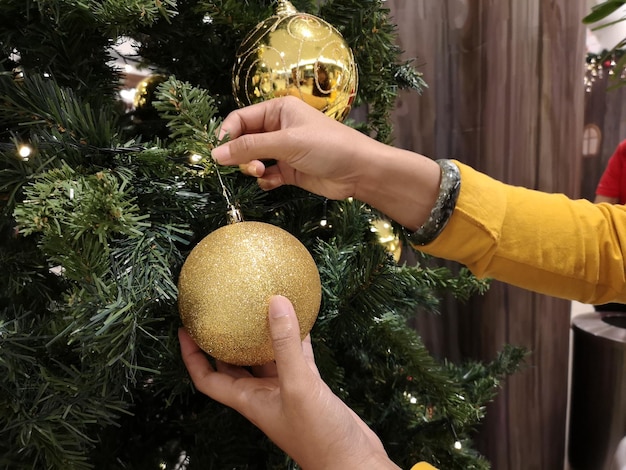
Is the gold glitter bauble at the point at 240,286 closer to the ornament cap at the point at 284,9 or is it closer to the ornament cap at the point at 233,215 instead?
the ornament cap at the point at 233,215

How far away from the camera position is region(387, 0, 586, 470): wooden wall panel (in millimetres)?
950

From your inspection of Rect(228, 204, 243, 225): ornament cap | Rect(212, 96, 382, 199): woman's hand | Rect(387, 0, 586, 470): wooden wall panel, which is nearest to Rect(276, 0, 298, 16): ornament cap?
Rect(212, 96, 382, 199): woman's hand

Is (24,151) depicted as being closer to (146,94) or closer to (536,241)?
(146,94)

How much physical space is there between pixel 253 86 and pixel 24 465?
428 mm

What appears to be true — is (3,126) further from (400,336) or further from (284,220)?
(400,336)

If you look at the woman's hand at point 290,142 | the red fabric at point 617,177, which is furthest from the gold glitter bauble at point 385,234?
the red fabric at point 617,177

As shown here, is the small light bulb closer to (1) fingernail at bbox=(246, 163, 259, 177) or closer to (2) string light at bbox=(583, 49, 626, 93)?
(1) fingernail at bbox=(246, 163, 259, 177)

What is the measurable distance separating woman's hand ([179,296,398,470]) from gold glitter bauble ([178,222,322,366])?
1 cm

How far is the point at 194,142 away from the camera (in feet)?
1.28

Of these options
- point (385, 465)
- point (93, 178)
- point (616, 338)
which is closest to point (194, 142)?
point (93, 178)

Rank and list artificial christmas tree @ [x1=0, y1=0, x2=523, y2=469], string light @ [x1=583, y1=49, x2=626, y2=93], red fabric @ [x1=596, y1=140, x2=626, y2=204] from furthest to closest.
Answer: string light @ [x1=583, y1=49, x2=626, y2=93], red fabric @ [x1=596, y1=140, x2=626, y2=204], artificial christmas tree @ [x1=0, y1=0, x2=523, y2=469]

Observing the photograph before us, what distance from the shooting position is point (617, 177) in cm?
150

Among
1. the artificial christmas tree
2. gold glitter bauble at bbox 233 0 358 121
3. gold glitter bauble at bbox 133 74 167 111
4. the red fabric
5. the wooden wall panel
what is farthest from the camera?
the red fabric

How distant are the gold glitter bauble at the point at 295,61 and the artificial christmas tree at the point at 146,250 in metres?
0.05
